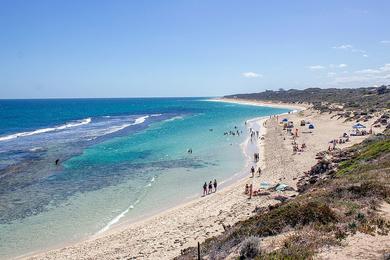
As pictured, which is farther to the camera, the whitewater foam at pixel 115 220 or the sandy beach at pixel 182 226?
the whitewater foam at pixel 115 220

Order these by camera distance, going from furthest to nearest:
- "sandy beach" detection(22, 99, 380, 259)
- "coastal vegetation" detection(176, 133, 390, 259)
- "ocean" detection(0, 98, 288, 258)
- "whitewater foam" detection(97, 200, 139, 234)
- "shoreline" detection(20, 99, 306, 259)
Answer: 1. "ocean" detection(0, 98, 288, 258)
2. "whitewater foam" detection(97, 200, 139, 234)
3. "shoreline" detection(20, 99, 306, 259)
4. "sandy beach" detection(22, 99, 380, 259)
5. "coastal vegetation" detection(176, 133, 390, 259)

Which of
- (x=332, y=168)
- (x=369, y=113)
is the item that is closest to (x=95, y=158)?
(x=332, y=168)

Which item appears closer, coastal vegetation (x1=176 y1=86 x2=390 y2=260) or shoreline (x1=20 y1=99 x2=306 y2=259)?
coastal vegetation (x1=176 y1=86 x2=390 y2=260)

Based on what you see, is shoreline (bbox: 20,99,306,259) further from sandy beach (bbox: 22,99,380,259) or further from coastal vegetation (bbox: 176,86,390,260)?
coastal vegetation (bbox: 176,86,390,260)

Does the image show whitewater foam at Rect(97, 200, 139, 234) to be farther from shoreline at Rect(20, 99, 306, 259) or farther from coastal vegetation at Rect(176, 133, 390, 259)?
coastal vegetation at Rect(176, 133, 390, 259)

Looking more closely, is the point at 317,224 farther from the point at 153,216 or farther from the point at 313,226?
the point at 153,216

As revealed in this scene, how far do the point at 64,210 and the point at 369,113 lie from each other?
185 ft

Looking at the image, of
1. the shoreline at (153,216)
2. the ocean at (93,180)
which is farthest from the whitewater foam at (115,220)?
the shoreline at (153,216)

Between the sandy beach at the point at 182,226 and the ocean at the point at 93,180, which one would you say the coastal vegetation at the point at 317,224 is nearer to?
the sandy beach at the point at 182,226

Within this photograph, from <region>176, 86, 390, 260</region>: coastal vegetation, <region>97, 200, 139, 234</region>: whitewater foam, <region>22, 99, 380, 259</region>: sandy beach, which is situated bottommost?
<region>97, 200, 139, 234</region>: whitewater foam

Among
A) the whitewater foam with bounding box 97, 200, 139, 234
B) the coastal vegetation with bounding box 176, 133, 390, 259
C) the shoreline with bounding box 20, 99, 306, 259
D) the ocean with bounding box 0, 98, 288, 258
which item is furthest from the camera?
the ocean with bounding box 0, 98, 288, 258

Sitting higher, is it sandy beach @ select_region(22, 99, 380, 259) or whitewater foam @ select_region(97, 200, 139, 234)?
sandy beach @ select_region(22, 99, 380, 259)

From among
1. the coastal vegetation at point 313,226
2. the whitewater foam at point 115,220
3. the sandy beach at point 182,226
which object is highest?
the coastal vegetation at point 313,226

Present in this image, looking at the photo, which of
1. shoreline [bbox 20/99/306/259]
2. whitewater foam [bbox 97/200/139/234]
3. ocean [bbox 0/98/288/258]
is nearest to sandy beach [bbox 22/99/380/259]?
shoreline [bbox 20/99/306/259]
